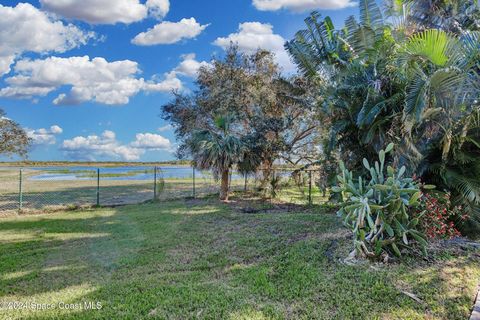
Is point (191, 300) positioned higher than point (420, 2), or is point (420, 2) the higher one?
point (420, 2)

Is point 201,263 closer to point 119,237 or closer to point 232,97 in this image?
point 119,237

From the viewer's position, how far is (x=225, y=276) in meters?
4.34

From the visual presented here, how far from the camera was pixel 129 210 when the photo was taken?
33.7ft

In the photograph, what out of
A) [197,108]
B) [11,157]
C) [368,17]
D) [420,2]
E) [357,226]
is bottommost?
[357,226]

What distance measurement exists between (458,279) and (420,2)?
839 centimetres

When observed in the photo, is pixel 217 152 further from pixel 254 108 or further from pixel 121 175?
pixel 121 175

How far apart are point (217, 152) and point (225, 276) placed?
20.8 ft

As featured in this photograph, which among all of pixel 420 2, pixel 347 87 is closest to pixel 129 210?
pixel 347 87

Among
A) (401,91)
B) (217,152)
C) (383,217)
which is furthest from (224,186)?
(383,217)

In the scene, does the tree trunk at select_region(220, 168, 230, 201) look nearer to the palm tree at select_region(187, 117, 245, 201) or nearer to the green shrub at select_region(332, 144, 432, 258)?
the palm tree at select_region(187, 117, 245, 201)

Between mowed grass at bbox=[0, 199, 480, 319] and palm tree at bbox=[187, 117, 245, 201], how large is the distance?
3.66 metres

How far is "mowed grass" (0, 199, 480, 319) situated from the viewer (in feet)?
11.0

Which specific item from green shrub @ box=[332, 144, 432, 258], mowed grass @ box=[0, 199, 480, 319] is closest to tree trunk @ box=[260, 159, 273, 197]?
mowed grass @ box=[0, 199, 480, 319]

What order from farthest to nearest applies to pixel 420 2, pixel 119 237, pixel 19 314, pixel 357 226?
1. pixel 420 2
2. pixel 119 237
3. pixel 357 226
4. pixel 19 314
